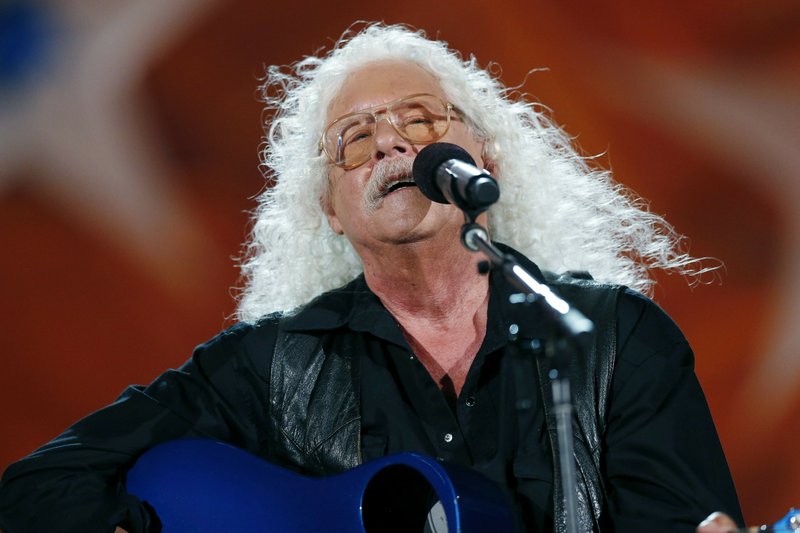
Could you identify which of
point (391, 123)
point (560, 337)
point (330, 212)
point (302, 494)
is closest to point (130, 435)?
point (302, 494)

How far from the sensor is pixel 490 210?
3053 millimetres

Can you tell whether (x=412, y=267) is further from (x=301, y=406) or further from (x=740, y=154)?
(x=740, y=154)

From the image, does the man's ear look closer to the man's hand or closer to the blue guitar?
the blue guitar

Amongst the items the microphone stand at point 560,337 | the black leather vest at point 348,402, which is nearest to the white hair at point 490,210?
the black leather vest at point 348,402

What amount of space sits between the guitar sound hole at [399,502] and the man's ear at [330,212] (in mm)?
949

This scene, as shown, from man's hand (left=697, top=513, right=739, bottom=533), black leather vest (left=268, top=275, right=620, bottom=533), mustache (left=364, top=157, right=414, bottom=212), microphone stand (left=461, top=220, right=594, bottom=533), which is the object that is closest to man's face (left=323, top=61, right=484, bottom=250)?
mustache (left=364, top=157, right=414, bottom=212)

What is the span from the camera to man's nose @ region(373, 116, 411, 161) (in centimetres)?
259

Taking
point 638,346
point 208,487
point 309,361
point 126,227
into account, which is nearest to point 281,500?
point 208,487

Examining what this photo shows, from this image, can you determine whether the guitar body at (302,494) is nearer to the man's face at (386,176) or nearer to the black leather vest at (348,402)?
the black leather vest at (348,402)

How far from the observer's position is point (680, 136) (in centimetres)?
323

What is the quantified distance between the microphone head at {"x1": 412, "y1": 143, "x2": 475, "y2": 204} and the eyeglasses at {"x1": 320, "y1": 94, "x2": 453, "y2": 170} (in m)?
0.70

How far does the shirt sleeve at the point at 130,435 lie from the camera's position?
7.66ft

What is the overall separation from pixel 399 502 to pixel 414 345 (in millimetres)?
570

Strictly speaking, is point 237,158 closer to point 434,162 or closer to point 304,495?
point 304,495
